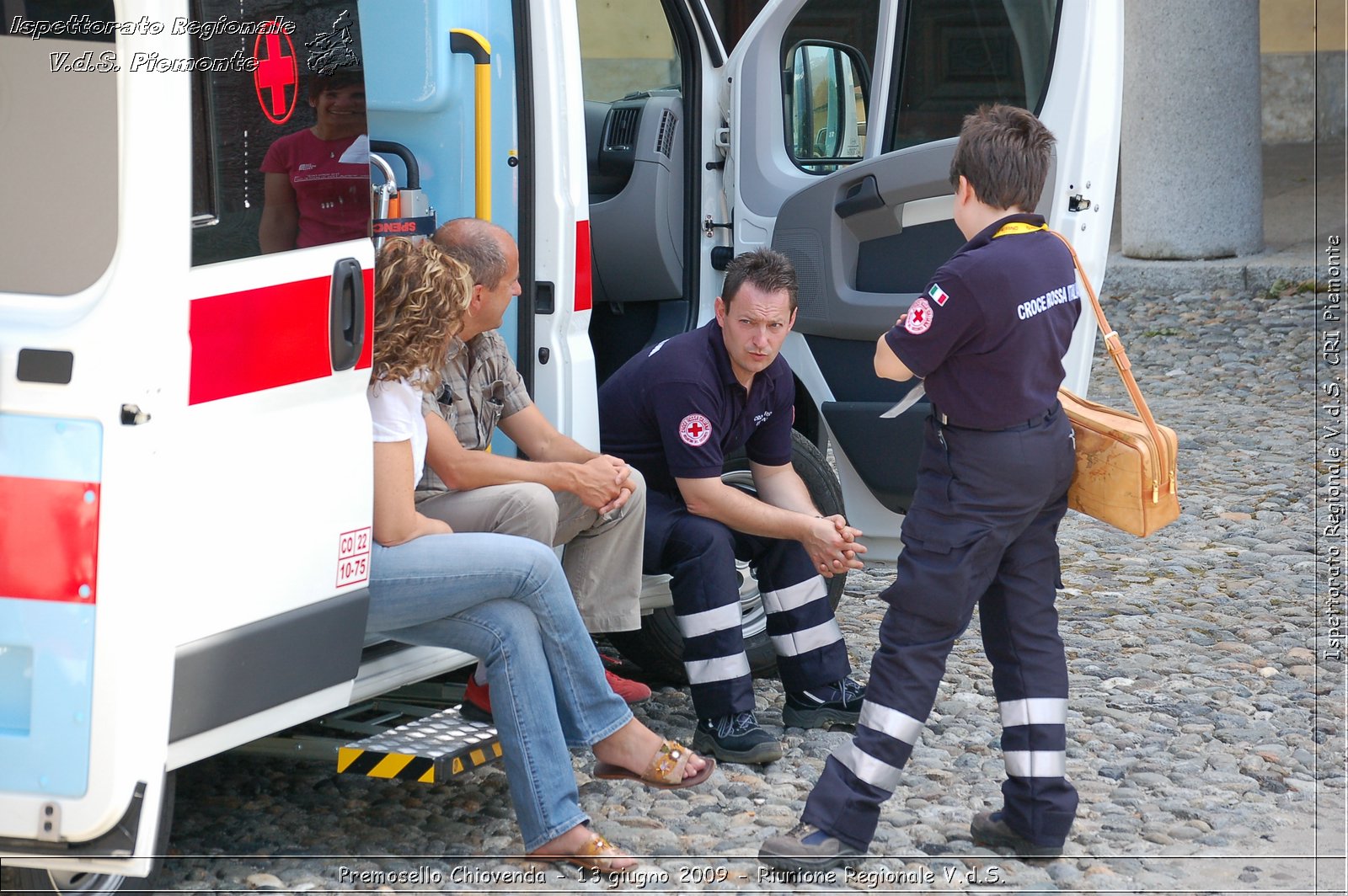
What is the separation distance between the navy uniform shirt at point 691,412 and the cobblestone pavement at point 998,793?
74 cm

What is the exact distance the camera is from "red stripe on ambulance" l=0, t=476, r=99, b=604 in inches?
101

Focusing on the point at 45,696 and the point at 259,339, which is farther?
the point at 259,339

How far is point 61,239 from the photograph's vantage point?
2.66 metres

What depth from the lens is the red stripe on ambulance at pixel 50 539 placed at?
101 inches

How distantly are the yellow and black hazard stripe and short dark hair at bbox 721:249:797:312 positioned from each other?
1.40m

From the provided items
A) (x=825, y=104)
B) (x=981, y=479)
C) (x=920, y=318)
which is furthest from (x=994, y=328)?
(x=825, y=104)

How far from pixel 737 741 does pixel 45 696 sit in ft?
6.00

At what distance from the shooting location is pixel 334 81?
300 cm

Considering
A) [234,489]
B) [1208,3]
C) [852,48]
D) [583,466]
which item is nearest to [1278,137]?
[1208,3]

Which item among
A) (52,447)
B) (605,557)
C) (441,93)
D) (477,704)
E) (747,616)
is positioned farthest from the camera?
(747,616)

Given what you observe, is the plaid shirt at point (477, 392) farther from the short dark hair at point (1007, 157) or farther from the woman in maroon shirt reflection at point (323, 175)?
the short dark hair at point (1007, 157)

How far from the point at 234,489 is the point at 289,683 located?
1.32ft

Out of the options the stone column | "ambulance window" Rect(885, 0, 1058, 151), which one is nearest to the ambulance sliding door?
"ambulance window" Rect(885, 0, 1058, 151)

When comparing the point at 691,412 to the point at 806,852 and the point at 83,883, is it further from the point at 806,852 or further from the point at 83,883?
the point at 83,883
